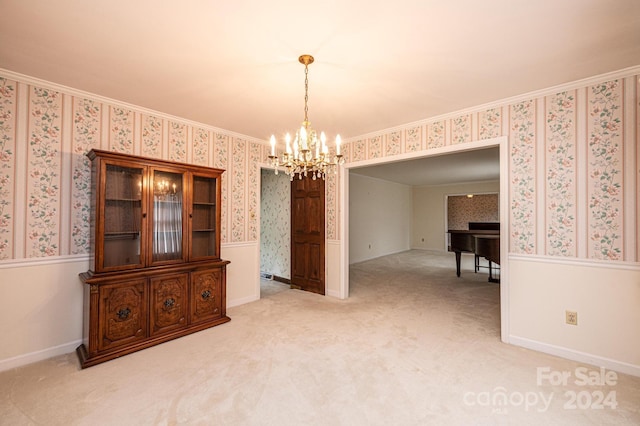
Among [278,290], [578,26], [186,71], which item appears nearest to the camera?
[578,26]

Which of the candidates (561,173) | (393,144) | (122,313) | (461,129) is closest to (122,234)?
(122,313)

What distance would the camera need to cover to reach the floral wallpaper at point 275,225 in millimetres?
5137

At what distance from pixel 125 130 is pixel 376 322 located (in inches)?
139

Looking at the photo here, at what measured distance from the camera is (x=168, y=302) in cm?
282

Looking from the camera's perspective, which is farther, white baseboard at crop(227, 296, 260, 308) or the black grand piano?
the black grand piano

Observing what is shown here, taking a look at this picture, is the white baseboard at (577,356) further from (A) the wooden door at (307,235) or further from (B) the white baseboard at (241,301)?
(B) the white baseboard at (241,301)

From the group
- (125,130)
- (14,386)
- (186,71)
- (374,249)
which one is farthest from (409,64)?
(374,249)

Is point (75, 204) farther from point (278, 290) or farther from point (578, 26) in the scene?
point (578, 26)

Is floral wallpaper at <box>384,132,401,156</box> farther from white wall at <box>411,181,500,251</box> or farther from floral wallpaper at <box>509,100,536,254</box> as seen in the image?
white wall at <box>411,181,500,251</box>

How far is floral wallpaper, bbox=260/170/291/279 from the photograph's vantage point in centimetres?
514

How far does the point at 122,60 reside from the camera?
2104 millimetres

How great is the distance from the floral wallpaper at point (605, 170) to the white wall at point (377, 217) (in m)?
5.17

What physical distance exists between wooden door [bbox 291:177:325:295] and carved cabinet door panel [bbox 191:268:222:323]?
1697mm

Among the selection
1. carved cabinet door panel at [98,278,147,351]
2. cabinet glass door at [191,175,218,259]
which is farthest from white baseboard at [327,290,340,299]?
carved cabinet door panel at [98,278,147,351]
